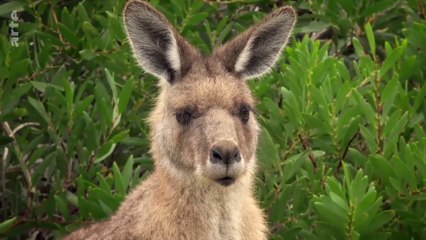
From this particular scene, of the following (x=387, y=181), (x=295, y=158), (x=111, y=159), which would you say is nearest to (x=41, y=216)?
(x=111, y=159)

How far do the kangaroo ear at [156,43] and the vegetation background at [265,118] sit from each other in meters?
0.78

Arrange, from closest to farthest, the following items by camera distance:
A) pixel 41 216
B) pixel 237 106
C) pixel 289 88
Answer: pixel 237 106 → pixel 289 88 → pixel 41 216

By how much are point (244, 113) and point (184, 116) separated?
13.5 inches

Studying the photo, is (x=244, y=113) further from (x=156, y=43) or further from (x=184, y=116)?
(x=156, y=43)

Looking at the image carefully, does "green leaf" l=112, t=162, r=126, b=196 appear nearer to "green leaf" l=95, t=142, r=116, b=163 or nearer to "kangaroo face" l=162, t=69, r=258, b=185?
"green leaf" l=95, t=142, r=116, b=163

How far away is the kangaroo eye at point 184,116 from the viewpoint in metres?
6.61

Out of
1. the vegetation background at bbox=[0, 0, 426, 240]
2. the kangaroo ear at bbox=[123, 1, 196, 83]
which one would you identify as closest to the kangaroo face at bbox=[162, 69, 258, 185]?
the kangaroo ear at bbox=[123, 1, 196, 83]

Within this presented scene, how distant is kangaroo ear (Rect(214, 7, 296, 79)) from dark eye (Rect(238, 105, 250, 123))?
0.24 m

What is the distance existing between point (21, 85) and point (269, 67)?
6.07ft

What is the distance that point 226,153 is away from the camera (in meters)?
6.17

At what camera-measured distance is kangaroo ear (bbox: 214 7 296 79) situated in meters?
6.89

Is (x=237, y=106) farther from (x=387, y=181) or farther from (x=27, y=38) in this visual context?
(x=27, y=38)

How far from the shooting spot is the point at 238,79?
22.6ft
